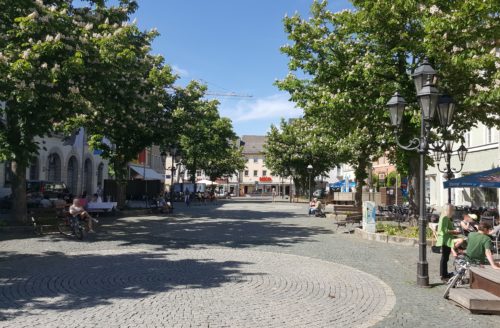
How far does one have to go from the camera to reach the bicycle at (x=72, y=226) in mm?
15188

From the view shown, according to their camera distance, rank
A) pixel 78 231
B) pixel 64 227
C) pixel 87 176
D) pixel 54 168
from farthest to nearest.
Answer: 1. pixel 87 176
2. pixel 54 168
3. pixel 64 227
4. pixel 78 231

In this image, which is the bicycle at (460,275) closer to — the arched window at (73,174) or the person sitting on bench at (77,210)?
the person sitting on bench at (77,210)

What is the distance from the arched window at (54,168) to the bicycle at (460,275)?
33428mm

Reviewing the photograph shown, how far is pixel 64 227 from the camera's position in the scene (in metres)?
17.4

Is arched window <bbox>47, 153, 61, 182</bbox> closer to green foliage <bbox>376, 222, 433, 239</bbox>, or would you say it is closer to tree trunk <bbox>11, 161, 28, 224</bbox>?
tree trunk <bbox>11, 161, 28, 224</bbox>

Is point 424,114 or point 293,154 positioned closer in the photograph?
point 424,114

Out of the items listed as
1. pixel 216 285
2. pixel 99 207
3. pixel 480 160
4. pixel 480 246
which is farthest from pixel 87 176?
pixel 480 246

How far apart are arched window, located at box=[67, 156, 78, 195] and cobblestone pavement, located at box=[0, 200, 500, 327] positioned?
83.8 feet

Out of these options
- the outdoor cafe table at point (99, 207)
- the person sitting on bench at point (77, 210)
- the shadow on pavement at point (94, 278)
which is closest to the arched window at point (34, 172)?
the outdoor cafe table at point (99, 207)

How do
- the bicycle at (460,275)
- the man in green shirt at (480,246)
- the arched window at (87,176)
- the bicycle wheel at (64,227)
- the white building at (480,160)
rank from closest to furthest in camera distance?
the bicycle at (460,275)
the man in green shirt at (480,246)
the bicycle wheel at (64,227)
the white building at (480,160)
the arched window at (87,176)

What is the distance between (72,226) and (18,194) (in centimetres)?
391

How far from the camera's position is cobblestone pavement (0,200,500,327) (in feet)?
21.4

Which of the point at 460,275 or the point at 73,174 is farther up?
the point at 73,174

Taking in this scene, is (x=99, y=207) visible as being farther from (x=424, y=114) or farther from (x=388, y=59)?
(x=424, y=114)
